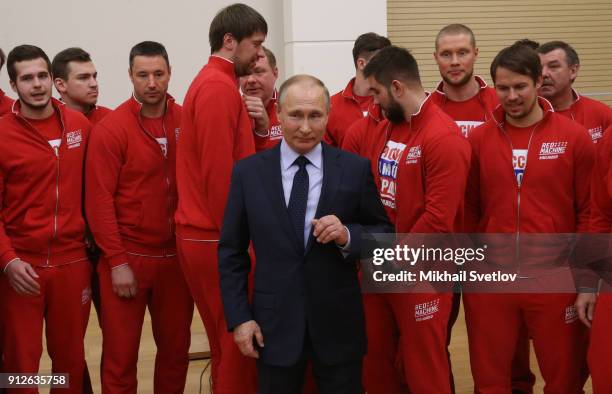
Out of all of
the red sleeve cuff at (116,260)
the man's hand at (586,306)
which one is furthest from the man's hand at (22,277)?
the man's hand at (586,306)

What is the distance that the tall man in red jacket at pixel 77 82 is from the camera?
4.43 metres

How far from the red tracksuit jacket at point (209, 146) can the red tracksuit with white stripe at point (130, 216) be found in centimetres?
35

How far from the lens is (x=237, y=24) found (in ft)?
11.3

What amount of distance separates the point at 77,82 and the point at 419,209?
2.14 metres

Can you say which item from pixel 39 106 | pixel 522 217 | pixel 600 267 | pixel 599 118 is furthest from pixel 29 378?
pixel 599 118

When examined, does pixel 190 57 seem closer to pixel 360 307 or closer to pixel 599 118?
pixel 599 118

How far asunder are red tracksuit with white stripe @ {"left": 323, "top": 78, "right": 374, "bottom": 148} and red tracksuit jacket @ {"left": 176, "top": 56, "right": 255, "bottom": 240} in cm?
121

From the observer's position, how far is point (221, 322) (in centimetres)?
345

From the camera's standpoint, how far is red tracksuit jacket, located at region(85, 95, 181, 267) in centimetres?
377

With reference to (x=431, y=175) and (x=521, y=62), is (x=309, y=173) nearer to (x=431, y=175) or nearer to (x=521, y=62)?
(x=431, y=175)

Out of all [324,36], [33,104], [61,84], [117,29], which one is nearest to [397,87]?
[33,104]

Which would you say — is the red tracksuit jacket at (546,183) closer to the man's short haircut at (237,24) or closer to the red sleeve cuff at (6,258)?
the man's short haircut at (237,24)

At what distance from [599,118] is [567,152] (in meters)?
1.03

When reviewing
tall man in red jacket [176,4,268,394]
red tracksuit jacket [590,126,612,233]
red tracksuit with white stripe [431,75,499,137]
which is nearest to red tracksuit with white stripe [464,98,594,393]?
red tracksuit jacket [590,126,612,233]
